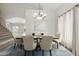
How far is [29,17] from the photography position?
2.22 meters

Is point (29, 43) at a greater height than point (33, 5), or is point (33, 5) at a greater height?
point (33, 5)

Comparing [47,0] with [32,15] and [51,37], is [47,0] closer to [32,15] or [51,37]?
[32,15]

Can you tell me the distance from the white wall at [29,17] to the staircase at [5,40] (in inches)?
7.1

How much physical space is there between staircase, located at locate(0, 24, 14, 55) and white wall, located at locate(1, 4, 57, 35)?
0.59ft

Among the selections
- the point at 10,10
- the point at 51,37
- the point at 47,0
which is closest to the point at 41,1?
the point at 47,0

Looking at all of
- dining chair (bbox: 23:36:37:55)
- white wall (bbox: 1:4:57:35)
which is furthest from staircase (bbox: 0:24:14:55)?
dining chair (bbox: 23:36:37:55)

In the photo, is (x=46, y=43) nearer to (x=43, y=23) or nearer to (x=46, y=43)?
(x=46, y=43)

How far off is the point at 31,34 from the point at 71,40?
41.9 inches

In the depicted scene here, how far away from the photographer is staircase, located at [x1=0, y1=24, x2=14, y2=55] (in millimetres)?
Result: 1893

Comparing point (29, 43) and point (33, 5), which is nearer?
point (33, 5)

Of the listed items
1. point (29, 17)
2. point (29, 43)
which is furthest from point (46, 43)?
point (29, 17)

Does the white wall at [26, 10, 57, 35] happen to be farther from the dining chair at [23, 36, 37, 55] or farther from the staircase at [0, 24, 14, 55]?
the staircase at [0, 24, 14, 55]

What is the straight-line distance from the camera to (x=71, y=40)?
275 centimetres

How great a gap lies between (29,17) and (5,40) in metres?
0.61
